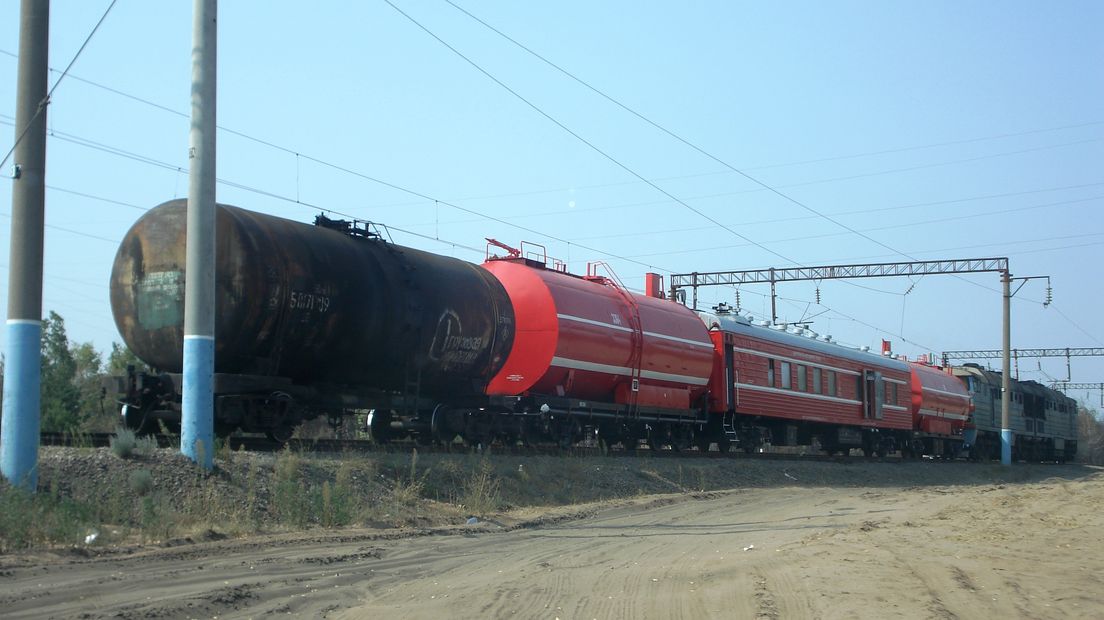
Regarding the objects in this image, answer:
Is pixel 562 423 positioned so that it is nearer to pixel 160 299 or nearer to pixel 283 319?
pixel 283 319

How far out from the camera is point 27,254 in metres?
11.4

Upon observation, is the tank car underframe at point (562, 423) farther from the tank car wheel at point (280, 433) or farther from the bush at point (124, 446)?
the bush at point (124, 446)

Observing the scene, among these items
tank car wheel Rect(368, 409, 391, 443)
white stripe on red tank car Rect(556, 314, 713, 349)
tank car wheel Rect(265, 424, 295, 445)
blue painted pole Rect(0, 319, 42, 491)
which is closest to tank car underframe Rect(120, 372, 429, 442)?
tank car wheel Rect(265, 424, 295, 445)

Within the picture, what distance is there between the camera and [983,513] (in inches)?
625

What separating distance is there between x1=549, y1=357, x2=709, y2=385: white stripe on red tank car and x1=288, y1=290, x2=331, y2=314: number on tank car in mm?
5912

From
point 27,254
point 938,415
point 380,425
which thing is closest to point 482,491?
point 380,425

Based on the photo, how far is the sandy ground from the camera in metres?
7.58

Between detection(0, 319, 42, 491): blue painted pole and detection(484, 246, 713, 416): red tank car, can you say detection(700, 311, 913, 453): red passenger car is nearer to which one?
detection(484, 246, 713, 416): red tank car

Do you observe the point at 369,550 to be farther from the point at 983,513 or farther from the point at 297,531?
the point at 983,513

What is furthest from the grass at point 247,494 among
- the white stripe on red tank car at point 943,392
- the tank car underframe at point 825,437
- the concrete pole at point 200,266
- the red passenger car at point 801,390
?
the white stripe on red tank car at point 943,392

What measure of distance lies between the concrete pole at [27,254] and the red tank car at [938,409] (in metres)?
35.5

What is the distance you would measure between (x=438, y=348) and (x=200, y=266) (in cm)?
519

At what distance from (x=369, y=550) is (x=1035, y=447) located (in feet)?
166

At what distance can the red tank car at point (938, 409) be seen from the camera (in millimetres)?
40344
